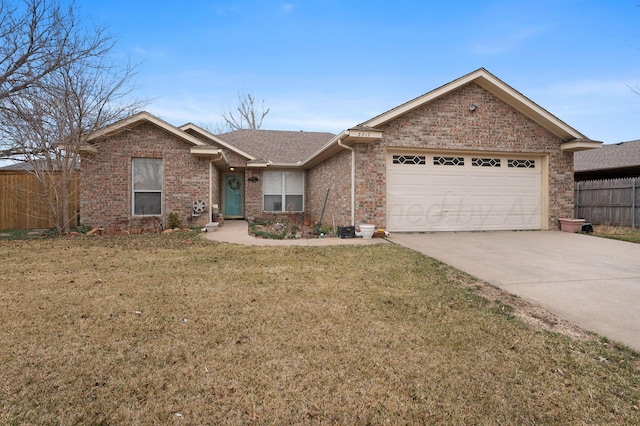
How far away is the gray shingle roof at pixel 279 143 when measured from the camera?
14.8m

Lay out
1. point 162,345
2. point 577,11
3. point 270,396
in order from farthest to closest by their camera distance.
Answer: point 577,11
point 162,345
point 270,396

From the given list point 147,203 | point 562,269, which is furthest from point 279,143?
point 562,269

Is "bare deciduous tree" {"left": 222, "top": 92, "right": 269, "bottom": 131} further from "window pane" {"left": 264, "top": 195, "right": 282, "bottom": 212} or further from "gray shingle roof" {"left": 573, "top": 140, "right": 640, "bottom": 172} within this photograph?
"gray shingle roof" {"left": 573, "top": 140, "right": 640, "bottom": 172}

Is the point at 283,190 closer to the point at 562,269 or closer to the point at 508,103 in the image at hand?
A: the point at 508,103

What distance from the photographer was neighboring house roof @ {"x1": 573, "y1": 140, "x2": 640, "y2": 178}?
1413cm

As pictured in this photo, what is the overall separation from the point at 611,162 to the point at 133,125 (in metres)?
20.2

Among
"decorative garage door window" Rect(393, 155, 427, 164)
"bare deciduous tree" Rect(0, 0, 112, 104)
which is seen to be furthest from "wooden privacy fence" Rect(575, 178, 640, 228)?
"bare deciduous tree" Rect(0, 0, 112, 104)

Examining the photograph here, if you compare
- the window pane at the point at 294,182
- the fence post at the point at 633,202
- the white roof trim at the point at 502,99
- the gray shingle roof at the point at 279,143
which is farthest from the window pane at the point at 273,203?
the fence post at the point at 633,202

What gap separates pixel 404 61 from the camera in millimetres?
15070

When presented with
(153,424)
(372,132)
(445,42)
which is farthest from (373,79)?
(153,424)

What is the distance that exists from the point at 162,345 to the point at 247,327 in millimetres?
783

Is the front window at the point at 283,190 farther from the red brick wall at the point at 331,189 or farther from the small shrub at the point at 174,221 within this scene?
the small shrub at the point at 174,221

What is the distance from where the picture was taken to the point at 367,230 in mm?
8836

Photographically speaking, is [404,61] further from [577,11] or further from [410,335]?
[410,335]
